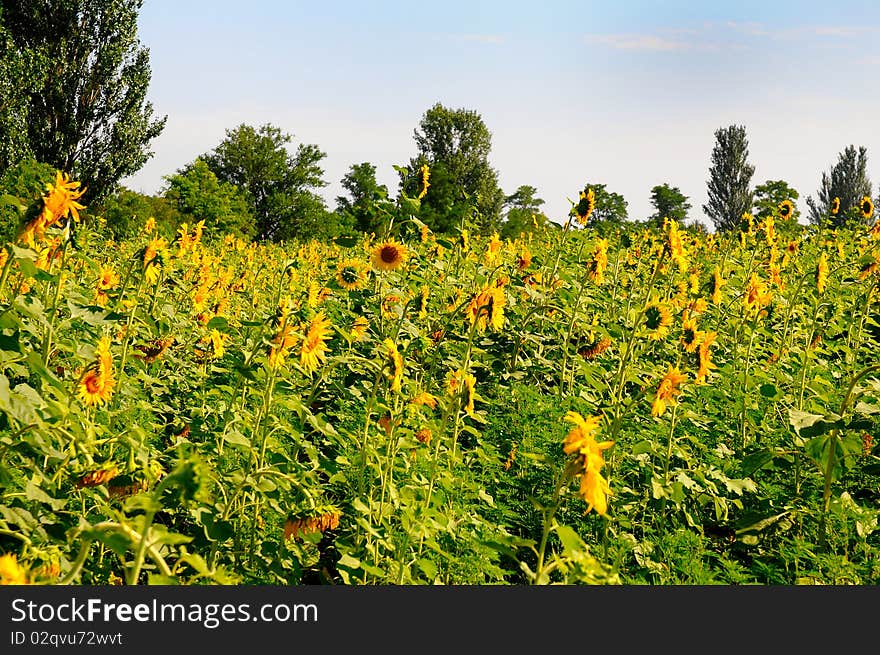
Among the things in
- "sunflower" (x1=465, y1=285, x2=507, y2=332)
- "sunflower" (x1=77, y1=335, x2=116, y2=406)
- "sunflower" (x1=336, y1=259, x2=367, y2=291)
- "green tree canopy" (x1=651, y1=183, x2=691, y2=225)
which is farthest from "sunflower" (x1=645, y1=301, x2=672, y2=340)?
"green tree canopy" (x1=651, y1=183, x2=691, y2=225)

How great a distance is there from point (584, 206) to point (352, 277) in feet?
4.16

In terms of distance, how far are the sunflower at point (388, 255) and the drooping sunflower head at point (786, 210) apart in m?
3.87

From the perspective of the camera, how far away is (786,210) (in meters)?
6.96

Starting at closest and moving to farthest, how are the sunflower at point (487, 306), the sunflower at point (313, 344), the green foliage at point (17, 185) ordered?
1. the sunflower at point (313, 344)
2. the sunflower at point (487, 306)
3. the green foliage at point (17, 185)

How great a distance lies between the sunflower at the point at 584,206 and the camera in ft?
15.1

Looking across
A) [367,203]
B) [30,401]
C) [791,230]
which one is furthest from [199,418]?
[791,230]

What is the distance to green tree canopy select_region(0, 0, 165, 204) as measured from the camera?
2130 centimetres

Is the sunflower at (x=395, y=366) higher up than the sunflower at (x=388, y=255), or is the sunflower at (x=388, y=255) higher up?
the sunflower at (x=388, y=255)

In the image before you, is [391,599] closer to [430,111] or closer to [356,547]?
[356,547]

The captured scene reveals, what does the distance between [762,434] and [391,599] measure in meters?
2.44

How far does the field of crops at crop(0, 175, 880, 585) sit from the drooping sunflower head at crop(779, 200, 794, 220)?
199 cm

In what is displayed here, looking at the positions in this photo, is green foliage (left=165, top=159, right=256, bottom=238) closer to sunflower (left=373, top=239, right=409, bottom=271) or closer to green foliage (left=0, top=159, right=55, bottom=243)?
green foliage (left=0, top=159, right=55, bottom=243)

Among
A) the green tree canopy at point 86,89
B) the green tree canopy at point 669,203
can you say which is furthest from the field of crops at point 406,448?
the green tree canopy at point 669,203

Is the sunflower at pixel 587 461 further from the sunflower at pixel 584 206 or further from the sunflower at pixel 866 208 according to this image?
the sunflower at pixel 866 208
